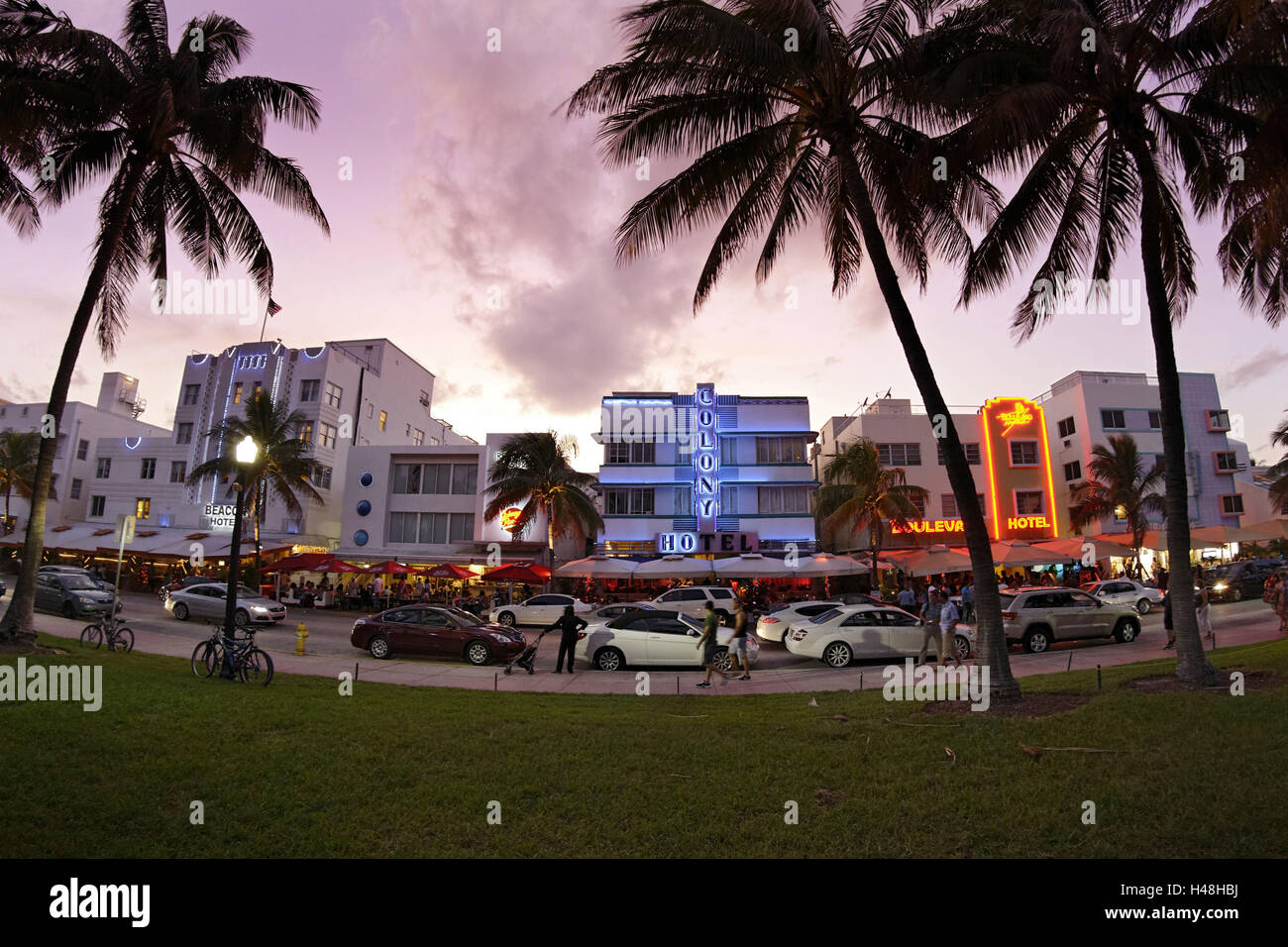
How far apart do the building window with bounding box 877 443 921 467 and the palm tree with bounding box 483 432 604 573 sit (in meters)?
20.4

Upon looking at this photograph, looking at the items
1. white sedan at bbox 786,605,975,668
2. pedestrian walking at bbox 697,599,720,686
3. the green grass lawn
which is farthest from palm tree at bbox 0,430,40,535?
white sedan at bbox 786,605,975,668

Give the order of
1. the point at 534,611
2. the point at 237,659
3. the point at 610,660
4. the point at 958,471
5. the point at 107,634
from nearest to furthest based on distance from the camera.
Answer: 1. the point at 958,471
2. the point at 237,659
3. the point at 107,634
4. the point at 610,660
5. the point at 534,611

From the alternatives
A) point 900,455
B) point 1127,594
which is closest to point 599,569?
point 1127,594

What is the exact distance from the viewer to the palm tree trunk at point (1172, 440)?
992cm

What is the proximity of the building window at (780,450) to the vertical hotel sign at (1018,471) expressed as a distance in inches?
505

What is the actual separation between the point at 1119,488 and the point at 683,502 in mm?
24740

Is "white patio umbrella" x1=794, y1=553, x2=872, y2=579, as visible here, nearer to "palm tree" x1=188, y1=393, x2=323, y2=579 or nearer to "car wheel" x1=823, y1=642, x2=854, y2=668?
"car wheel" x1=823, y1=642, x2=854, y2=668

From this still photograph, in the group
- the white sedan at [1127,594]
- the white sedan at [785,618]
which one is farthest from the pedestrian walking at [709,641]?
the white sedan at [1127,594]

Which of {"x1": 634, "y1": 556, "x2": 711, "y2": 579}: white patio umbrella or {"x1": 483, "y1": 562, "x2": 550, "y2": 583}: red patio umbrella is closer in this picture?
{"x1": 634, "y1": 556, "x2": 711, "y2": 579}: white patio umbrella

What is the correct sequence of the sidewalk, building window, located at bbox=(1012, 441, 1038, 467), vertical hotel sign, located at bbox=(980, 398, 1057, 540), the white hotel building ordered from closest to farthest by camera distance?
the sidewalk < the white hotel building < vertical hotel sign, located at bbox=(980, 398, 1057, 540) < building window, located at bbox=(1012, 441, 1038, 467)

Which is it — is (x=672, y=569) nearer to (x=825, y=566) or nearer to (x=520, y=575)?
(x=825, y=566)

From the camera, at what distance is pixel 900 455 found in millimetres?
42625

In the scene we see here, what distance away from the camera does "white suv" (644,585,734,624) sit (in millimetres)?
25094
